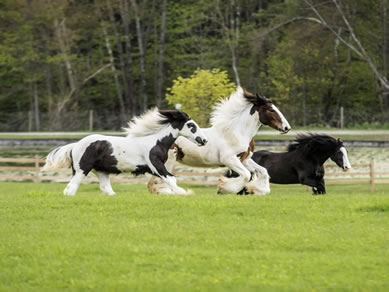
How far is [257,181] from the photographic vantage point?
17734 millimetres

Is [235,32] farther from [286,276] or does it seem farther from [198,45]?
[286,276]

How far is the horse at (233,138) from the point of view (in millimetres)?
17391

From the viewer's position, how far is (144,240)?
11.7 meters

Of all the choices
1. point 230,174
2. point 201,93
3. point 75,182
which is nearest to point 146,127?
point 75,182

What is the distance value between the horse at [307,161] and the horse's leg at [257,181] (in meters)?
1.12

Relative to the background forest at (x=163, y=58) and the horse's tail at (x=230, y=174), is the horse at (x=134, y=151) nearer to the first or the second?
the horse's tail at (x=230, y=174)

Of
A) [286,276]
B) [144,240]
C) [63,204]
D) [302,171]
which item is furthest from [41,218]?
[302,171]

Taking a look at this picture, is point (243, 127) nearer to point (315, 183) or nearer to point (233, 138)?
point (233, 138)

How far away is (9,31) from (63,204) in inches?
2018

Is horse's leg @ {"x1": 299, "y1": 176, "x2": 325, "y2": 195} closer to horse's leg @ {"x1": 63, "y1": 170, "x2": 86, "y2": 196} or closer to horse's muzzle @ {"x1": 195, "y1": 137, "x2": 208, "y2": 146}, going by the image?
horse's muzzle @ {"x1": 195, "y1": 137, "x2": 208, "y2": 146}

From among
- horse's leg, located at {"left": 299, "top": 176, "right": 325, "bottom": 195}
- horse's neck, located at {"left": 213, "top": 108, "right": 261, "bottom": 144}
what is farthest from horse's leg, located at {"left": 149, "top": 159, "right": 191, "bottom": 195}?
horse's leg, located at {"left": 299, "top": 176, "right": 325, "bottom": 195}

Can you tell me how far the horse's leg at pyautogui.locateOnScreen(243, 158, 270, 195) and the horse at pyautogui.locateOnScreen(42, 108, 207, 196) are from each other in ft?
3.90

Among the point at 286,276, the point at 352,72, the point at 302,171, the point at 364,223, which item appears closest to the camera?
the point at 286,276

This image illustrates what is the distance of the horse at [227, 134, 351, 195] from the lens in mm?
19000
